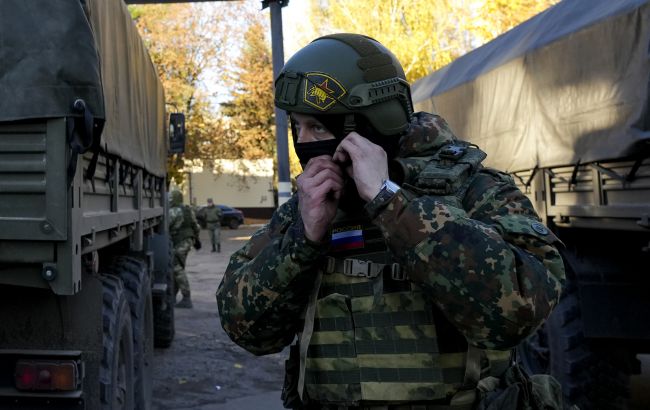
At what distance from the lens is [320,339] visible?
6.68 ft

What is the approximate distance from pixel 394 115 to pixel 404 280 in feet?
1.39

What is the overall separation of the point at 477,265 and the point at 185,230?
37.5 ft

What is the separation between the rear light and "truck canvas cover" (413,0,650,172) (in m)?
2.95

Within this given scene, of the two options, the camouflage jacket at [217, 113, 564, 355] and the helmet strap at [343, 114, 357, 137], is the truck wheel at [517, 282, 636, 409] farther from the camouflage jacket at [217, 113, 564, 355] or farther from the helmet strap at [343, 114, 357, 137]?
the helmet strap at [343, 114, 357, 137]

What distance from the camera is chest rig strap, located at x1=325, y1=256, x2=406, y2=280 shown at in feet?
6.35

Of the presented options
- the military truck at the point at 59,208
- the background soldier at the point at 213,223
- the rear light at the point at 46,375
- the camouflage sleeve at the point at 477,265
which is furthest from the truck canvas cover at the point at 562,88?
the background soldier at the point at 213,223

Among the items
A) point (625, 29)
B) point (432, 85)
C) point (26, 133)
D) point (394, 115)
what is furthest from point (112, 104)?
point (432, 85)

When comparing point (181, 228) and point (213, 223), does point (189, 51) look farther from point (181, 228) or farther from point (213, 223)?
point (181, 228)

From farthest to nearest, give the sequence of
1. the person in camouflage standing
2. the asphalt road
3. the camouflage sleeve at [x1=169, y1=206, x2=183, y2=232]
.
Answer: the camouflage sleeve at [x1=169, y1=206, x2=183, y2=232], the person in camouflage standing, the asphalt road

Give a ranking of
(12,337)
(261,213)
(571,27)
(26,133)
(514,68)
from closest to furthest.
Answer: (26,133)
(12,337)
(571,27)
(514,68)
(261,213)

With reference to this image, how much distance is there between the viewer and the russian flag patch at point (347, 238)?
2.01 meters

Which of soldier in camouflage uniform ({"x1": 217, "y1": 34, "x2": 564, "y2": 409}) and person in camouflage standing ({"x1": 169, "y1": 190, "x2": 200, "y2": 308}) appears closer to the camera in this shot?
soldier in camouflage uniform ({"x1": 217, "y1": 34, "x2": 564, "y2": 409})

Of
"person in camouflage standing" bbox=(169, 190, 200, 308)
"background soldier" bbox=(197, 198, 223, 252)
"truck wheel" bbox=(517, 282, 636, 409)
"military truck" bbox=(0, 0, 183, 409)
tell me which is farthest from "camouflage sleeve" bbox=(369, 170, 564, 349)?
"background soldier" bbox=(197, 198, 223, 252)

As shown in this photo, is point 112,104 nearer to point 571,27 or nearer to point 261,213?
point 571,27
